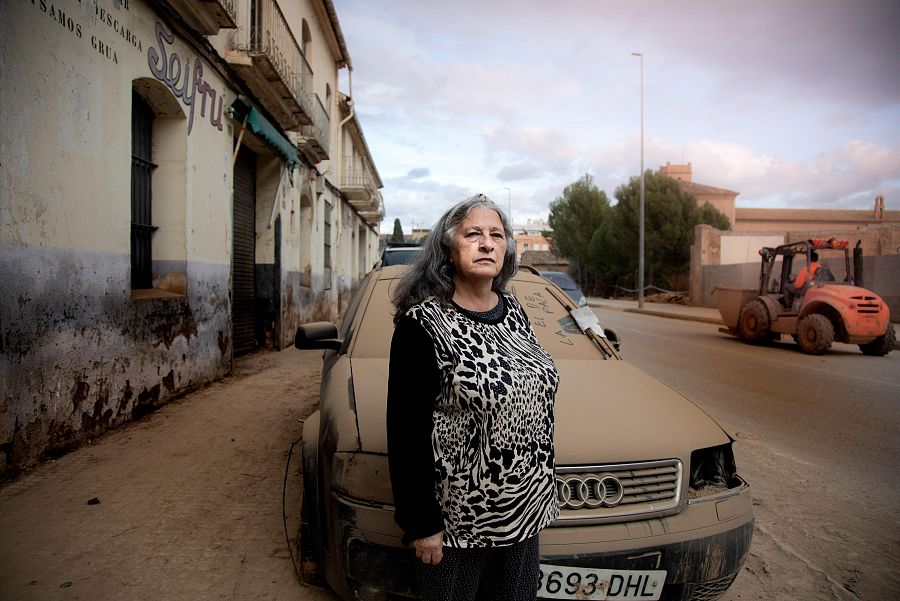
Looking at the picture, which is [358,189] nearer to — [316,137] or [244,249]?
[316,137]

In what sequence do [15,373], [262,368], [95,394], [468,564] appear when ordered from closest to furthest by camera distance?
[468,564], [15,373], [95,394], [262,368]

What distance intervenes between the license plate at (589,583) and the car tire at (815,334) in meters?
10.2

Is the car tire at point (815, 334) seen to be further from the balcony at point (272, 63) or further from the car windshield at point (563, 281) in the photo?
the balcony at point (272, 63)

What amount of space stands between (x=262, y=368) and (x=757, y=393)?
6809 mm

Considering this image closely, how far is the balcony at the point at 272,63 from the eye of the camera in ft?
26.2

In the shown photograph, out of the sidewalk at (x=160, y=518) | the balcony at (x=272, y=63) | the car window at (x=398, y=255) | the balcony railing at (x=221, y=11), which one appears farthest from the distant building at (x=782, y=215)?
the sidewalk at (x=160, y=518)

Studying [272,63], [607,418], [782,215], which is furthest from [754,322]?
[782,215]

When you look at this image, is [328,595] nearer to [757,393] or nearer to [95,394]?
[95,394]

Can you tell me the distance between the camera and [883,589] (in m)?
2.50

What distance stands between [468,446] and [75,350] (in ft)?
13.6

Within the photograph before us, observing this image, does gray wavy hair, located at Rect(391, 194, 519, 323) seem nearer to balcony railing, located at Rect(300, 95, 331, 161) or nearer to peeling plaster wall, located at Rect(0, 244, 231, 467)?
peeling plaster wall, located at Rect(0, 244, 231, 467)

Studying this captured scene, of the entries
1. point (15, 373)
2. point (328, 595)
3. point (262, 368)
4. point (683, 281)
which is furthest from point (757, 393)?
point (683, 281)

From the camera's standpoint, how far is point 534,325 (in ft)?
10.9

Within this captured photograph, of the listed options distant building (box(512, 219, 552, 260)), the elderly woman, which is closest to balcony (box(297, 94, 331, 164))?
the elderly woman
